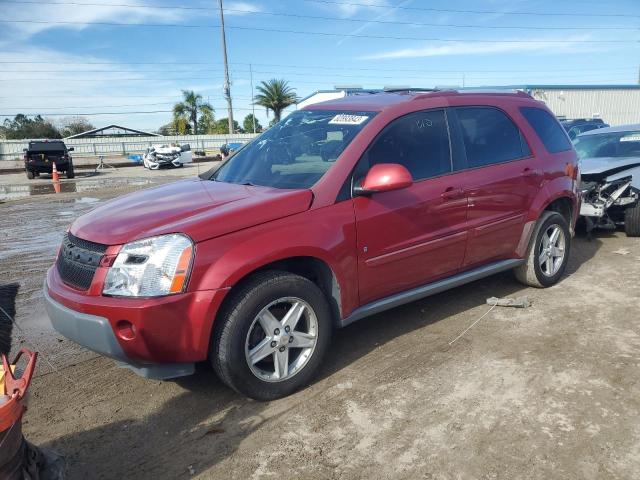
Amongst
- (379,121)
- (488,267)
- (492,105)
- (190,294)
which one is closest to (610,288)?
(488,267)

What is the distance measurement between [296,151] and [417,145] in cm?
92

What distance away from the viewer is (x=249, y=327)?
3.01m

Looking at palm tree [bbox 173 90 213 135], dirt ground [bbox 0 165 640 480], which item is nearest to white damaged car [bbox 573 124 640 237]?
dirt ground [bbox 0 165 640 480]

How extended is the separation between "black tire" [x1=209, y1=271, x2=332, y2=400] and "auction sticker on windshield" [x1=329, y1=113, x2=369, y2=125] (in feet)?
4.32

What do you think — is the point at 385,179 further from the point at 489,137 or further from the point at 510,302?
the point at 510,302

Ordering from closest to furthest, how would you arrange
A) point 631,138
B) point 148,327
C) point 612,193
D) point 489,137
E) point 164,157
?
point 148,327, point 489,137, point 612,193, point 631,138, point 164,157

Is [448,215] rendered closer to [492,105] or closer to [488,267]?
[488,267]

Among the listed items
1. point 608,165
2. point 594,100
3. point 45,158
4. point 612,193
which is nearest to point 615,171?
point 608,165

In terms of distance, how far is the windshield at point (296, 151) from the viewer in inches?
143

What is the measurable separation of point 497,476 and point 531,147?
10.7 feet

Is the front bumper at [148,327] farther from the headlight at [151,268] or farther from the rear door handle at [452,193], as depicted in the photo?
the rear door handle at [452,193]

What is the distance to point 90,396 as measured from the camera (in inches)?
134

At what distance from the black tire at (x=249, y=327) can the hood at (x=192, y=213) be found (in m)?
0.37

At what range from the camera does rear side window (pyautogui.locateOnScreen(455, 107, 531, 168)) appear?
428 centimetres
